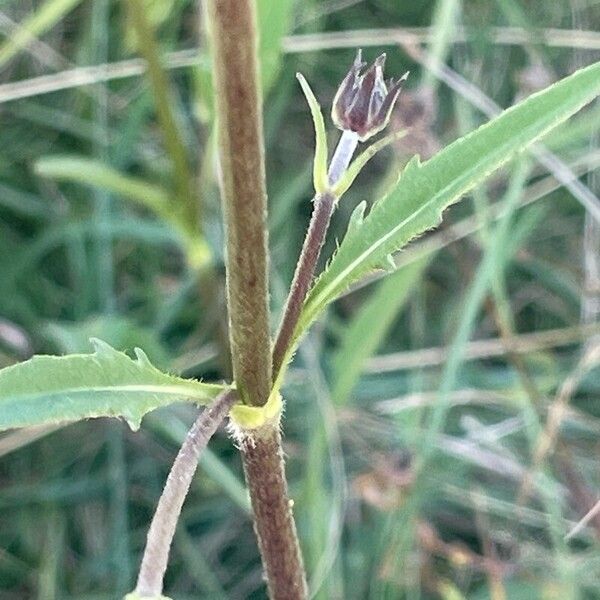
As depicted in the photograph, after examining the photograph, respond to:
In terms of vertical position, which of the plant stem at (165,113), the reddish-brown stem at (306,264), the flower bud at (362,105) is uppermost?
the plant stem at (165,113)

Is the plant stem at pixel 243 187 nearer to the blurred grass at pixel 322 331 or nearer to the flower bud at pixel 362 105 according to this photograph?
the flower bud at pixel 362 105

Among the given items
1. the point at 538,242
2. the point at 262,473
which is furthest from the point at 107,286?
the point at 262,473

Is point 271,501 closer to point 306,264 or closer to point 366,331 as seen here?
point 306,264

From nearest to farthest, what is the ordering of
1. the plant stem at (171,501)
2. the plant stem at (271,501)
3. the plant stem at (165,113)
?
the plant stem at (171,501) < the plant stem at (271,501) < the plant stem at (165,113)

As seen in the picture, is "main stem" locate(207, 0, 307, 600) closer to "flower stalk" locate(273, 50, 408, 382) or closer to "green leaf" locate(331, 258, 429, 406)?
"flower stalk" locate(273, 50, 408, 382)

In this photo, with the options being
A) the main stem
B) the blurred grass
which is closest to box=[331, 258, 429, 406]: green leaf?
the blurred grass

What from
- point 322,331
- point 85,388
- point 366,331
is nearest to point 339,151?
point 85,388

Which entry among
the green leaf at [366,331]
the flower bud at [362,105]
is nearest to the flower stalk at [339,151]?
the flower bud at [362,105]
